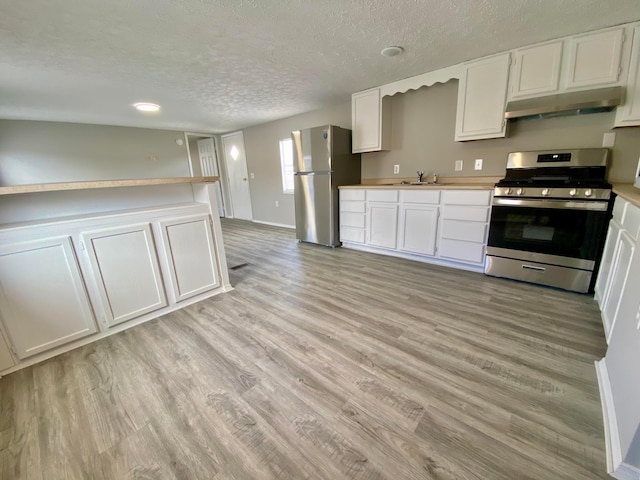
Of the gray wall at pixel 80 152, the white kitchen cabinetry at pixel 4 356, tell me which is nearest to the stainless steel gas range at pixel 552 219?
the white kitchen cabinetry at pixel 4 356

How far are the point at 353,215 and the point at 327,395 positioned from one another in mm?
2778

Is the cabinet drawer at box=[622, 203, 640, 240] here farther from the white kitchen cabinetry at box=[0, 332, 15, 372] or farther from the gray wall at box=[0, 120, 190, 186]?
the gray wall at box=[0, 120, 190, 186]

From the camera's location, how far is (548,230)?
7.79 feet

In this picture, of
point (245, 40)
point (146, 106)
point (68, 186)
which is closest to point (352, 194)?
point (245, 40)

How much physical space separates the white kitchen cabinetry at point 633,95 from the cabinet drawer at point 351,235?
8.81 feet

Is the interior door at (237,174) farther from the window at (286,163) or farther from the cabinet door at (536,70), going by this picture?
the cabinet door at (536,70)

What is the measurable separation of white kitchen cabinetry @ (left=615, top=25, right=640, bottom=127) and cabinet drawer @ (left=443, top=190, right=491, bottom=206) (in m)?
1.10

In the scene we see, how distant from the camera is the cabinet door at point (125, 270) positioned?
1.88m

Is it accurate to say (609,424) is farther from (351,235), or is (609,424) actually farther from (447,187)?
(351,235)

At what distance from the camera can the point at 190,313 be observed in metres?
2.27

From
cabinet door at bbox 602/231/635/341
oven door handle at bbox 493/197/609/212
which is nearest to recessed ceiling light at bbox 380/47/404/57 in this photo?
oven door handle at bbox 493/197/609/212

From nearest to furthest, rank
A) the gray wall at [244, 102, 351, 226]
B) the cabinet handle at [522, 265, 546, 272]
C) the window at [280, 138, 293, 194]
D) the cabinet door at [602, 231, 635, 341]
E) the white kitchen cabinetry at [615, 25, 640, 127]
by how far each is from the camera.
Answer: the cabinet door at [602, 231, 635, 341] < the white kitchen cabinetry at [615, 25, 640, 127] < the cabinet handle at [522, 265, 546, 272] < the gray wall at [244, 102, 351, 226] < the window at [280, 138, 293, 194]

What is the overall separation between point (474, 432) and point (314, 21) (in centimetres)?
276

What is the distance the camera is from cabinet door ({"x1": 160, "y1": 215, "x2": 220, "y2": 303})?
7.30 ft
